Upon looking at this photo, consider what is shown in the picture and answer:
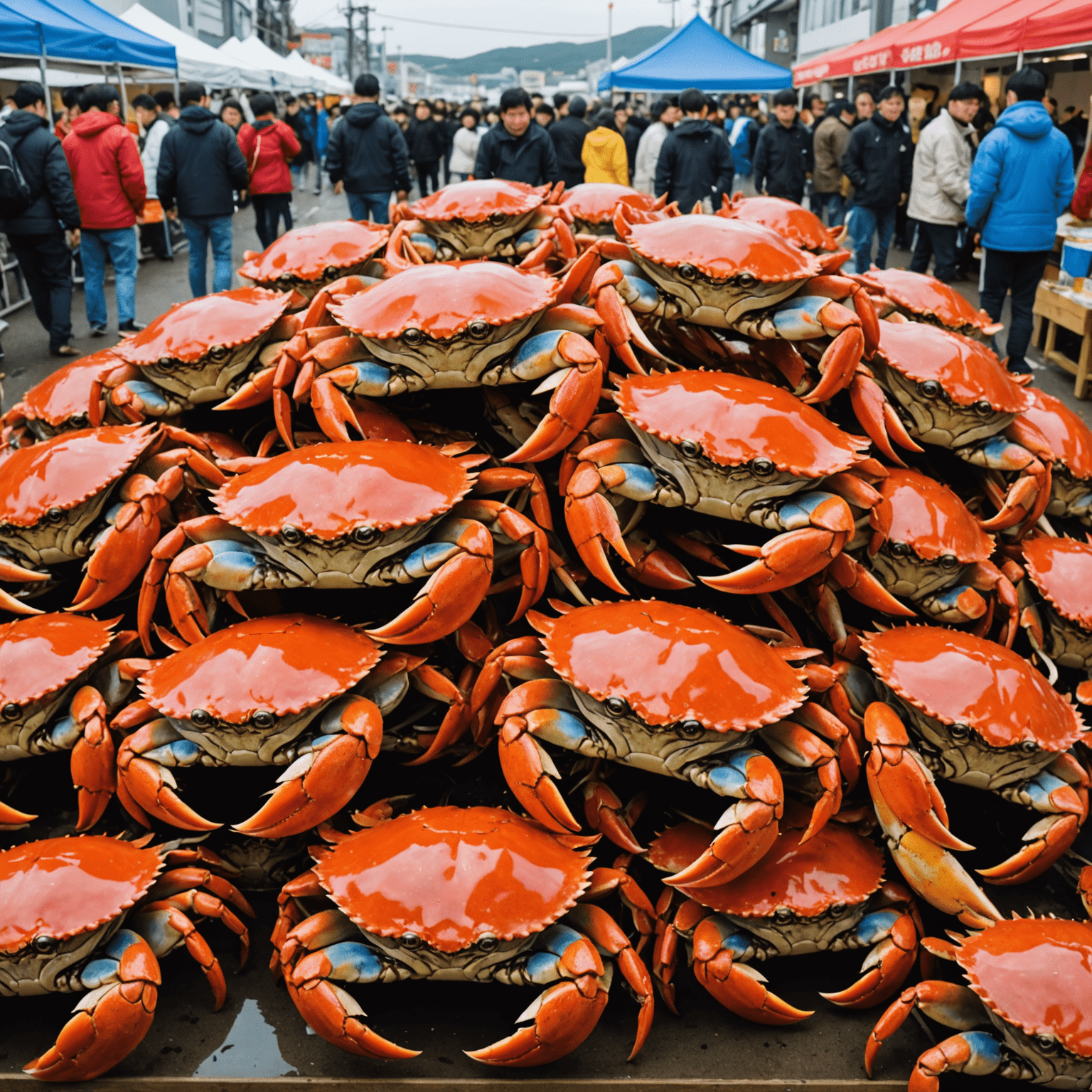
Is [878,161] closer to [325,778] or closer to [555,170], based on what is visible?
[555,170]

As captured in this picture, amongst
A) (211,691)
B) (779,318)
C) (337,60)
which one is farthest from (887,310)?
(337,60)

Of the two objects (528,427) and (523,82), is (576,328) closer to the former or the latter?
(528,427)

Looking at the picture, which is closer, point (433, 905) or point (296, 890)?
point (433, 905)

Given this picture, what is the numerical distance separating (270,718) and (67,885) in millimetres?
727

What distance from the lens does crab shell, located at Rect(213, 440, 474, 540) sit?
2.90 metres

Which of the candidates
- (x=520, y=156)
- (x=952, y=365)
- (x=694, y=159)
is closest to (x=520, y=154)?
(x=520, y=156)

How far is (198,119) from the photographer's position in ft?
31.7

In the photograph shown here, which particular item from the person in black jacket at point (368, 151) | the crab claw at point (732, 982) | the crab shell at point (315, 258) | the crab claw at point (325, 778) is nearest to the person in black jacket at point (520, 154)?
the person in black jacket at point (368, 151)

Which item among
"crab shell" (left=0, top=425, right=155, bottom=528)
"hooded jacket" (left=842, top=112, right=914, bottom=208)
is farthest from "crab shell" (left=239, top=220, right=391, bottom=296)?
"hooded jacket" (left=842, top=112, right=914, bottom=208)

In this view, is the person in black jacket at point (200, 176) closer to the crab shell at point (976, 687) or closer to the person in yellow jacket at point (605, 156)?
the person in yellow jacket at point (605, 156)

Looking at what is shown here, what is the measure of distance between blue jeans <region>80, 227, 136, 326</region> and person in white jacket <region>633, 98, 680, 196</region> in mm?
6453

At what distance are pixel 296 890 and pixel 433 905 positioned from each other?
1.63ft

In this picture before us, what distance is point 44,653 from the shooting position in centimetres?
312

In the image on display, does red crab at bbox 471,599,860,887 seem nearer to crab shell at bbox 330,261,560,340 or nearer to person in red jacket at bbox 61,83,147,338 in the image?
crab shell at bbox 330,261,560,340
